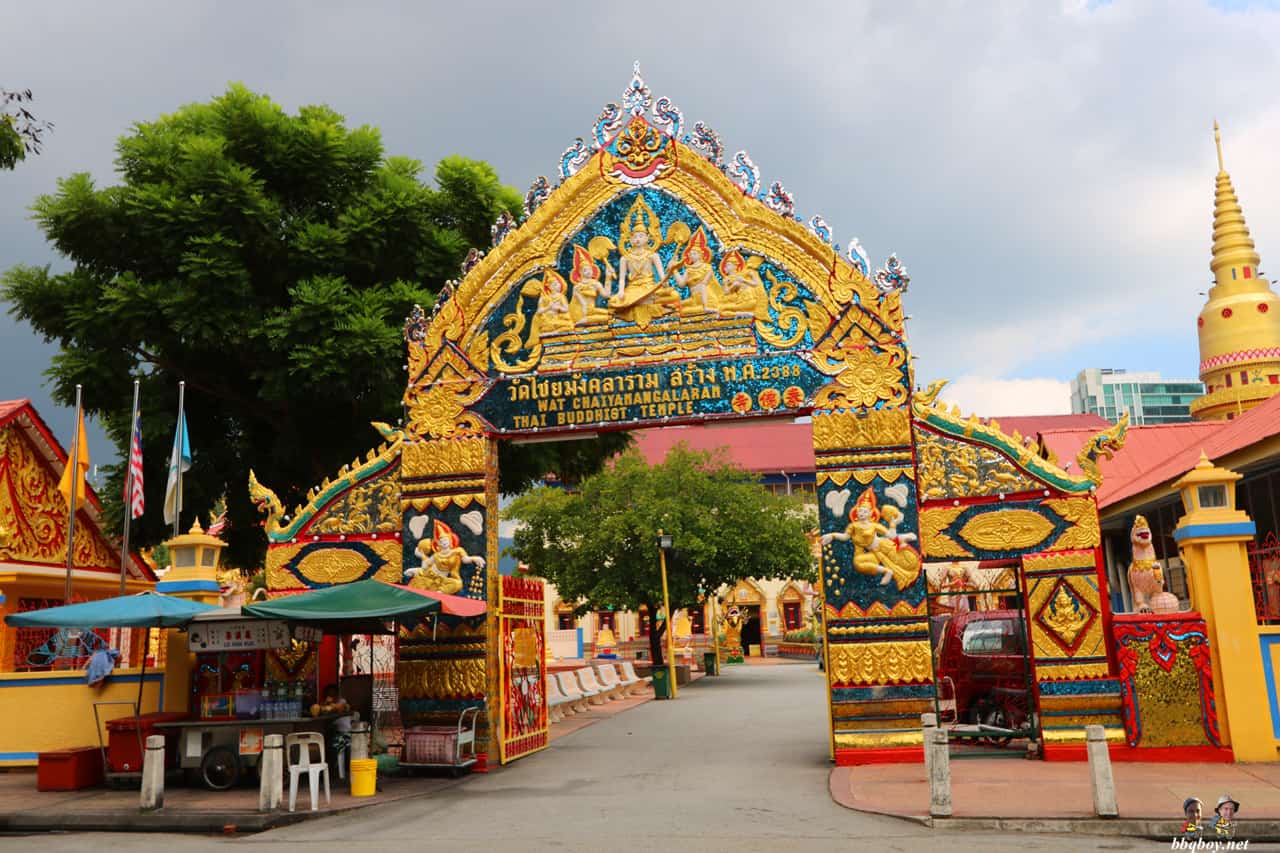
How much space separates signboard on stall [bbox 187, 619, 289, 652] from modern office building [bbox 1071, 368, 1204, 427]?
147552 mm

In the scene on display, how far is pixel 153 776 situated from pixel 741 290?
9321mm

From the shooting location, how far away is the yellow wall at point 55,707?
1459 centimetres

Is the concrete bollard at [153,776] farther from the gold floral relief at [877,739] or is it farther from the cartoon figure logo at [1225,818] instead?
the cartoon figure logo at [1225,818]

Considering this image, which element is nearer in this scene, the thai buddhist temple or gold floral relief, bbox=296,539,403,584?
gold floral relief, bbox=296,539,403,584

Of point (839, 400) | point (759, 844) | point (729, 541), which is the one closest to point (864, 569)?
point (839, 400)

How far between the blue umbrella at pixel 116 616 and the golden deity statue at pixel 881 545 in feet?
27.6

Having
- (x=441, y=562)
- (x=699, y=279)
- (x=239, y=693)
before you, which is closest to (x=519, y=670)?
(x=441, y=562)

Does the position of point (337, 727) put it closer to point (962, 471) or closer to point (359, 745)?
point (359, 745)

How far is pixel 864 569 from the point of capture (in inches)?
524

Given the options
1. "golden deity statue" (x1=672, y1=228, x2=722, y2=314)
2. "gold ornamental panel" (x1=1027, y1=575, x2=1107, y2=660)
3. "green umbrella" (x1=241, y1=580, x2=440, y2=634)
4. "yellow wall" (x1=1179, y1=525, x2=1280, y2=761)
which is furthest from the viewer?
"golden deity statue" (x1=672, y1=228, x2=722, y2=314)

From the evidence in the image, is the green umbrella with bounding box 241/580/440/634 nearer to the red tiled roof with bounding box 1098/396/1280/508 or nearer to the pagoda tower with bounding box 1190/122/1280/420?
the red tiled roof with bounding box 1098/396/1280/508

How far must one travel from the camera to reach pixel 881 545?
13.3 meters

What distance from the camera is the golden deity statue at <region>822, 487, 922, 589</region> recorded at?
13.2 m

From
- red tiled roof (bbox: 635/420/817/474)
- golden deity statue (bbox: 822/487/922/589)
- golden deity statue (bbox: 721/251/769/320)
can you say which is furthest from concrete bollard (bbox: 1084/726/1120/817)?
red tiled roof (bbox: 635/420/817/474)
